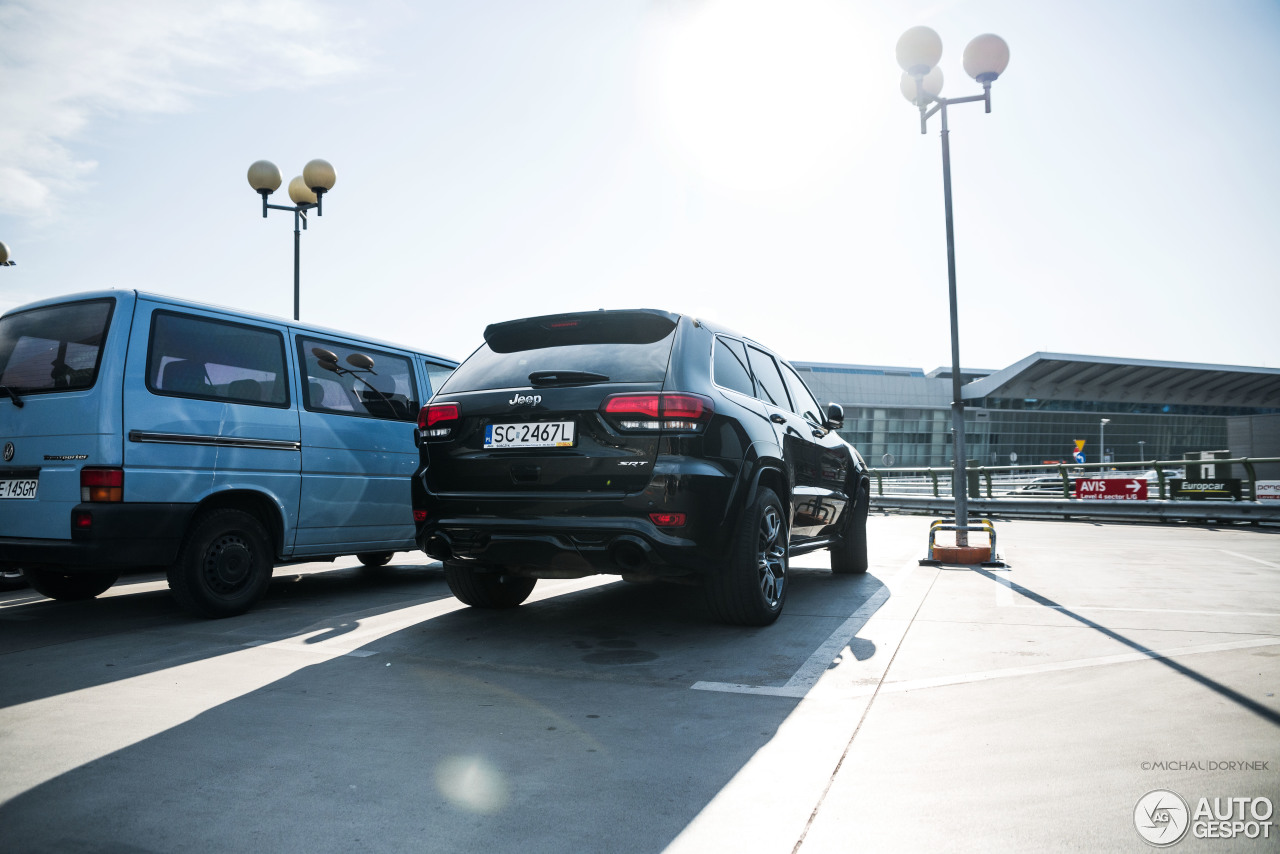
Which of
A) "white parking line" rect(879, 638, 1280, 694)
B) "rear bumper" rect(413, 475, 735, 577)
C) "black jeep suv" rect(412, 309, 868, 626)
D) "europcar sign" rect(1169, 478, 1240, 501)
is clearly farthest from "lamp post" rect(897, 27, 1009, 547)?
"europcar sign" rect(1169, 478, 1240, 501)

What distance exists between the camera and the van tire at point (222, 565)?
5.14 metres

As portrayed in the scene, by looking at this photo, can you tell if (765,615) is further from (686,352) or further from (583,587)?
(583,587)

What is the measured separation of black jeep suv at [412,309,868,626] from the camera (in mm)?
4098

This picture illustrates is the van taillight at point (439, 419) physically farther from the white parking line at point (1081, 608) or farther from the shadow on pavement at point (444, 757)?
the white parking line at point (1081, 608)

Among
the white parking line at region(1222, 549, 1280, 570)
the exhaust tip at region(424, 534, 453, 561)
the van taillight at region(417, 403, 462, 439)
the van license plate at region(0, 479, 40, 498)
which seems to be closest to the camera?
the exhaust tip at region(424, 534, 453, 561)

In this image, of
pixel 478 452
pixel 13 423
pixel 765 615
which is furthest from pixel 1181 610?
pixel 13 423

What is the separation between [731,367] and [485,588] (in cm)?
209

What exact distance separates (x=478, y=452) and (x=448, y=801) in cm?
232

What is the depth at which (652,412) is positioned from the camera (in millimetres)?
4125

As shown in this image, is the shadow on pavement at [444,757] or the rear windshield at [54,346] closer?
the shadow on pavement at [444,757]

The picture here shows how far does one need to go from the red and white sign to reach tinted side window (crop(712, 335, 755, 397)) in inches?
617

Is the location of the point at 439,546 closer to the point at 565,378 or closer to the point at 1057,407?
the point at 565,378

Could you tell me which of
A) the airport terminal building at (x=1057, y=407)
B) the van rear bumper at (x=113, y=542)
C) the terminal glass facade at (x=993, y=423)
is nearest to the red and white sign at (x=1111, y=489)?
the van rear bumper at (x=113, y=542)

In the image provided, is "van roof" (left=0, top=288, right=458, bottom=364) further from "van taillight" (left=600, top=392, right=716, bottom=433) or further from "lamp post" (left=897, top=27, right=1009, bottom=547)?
"lamp post" (left=897, top=27, right=1009, bottom=547)
